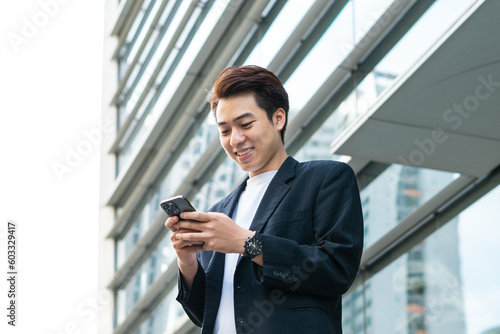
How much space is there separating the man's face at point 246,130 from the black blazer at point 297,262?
0.31ft

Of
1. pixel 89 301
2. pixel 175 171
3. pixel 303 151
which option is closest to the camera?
pixel 303 151

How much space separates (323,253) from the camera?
1.92 meters

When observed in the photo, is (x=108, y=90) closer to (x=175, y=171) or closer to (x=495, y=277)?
(x=175, y=171)

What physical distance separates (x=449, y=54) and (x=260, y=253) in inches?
113

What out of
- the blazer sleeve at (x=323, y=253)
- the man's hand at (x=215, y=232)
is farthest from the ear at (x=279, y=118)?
the man's hand at (x=215, y=232)

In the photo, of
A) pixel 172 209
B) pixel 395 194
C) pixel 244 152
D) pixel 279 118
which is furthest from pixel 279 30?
pixel 172 209

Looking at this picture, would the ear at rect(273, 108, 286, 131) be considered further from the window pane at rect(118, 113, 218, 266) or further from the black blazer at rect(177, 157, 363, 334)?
the window pane at rect(118, 113, 218, 266)

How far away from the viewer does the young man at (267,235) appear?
74.7 inches

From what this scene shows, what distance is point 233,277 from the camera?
2086 millimetres

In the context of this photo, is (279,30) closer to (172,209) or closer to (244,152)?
(244,152)

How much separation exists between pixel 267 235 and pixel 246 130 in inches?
17.3

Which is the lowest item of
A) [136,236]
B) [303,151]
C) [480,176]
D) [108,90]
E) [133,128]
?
[480,176]

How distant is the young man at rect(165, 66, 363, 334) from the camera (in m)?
1.90

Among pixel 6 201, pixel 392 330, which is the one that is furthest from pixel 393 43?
pixel 6 201
